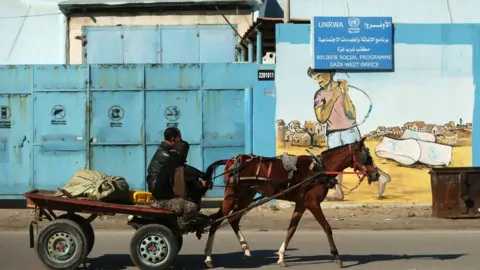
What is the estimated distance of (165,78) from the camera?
1521 cm

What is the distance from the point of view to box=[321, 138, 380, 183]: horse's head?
848cm

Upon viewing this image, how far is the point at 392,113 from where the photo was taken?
15.2 meters

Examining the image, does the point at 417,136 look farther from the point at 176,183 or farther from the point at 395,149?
the point at 176,183

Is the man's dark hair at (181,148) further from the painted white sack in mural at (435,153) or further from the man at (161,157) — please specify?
the painted white sack in mural at (435,153)

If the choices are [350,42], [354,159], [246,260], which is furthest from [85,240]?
[350,42]

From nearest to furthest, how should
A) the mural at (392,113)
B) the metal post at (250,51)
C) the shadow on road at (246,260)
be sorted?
the shadow on road at (246,260) < the mural at (392,113) < the metal post at (250,51)

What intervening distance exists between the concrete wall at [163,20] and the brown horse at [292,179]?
39.5ft

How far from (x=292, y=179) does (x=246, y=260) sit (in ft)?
4.56

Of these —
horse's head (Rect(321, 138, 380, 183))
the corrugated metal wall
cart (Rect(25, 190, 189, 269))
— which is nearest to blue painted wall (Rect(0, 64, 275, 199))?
the corrugated metal wall

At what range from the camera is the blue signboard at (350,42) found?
49.2ft

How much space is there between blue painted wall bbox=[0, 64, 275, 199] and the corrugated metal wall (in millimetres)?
Result: 5135

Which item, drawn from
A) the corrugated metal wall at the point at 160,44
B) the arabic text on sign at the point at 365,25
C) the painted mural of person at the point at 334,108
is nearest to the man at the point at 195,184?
the painted mural of person at the point at 334,108

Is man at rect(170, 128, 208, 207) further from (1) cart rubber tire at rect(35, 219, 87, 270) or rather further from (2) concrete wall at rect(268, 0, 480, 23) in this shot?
(2) concrete wall at rect(268, 0, 480, 23)

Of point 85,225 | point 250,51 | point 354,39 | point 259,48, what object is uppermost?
point 250,51
